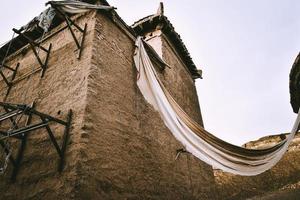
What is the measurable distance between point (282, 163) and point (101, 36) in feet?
36.9

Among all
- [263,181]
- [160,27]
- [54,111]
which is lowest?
[263,181]

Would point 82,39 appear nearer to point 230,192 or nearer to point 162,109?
point 162,109

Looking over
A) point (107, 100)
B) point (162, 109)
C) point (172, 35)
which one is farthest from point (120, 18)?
point (172, 35)

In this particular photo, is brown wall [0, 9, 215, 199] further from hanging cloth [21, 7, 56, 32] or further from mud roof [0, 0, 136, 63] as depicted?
hanging cloth [21, 7, 56, 32]

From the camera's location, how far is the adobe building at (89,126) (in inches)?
137

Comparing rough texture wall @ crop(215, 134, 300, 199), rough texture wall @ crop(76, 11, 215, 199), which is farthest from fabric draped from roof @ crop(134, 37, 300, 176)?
rough texture wall @ crop(215, 134, 300, 199)

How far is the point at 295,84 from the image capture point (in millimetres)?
4930

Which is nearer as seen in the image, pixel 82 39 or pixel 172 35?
pixel 82 39

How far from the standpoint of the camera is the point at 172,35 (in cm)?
949

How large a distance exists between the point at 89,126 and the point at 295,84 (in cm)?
453

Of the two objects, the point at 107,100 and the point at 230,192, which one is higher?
the point at 107,100

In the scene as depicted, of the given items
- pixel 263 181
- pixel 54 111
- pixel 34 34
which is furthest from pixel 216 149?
pixel 263 181

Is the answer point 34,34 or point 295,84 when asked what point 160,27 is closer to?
point 34,34

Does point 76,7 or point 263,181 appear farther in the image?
point 263,181
